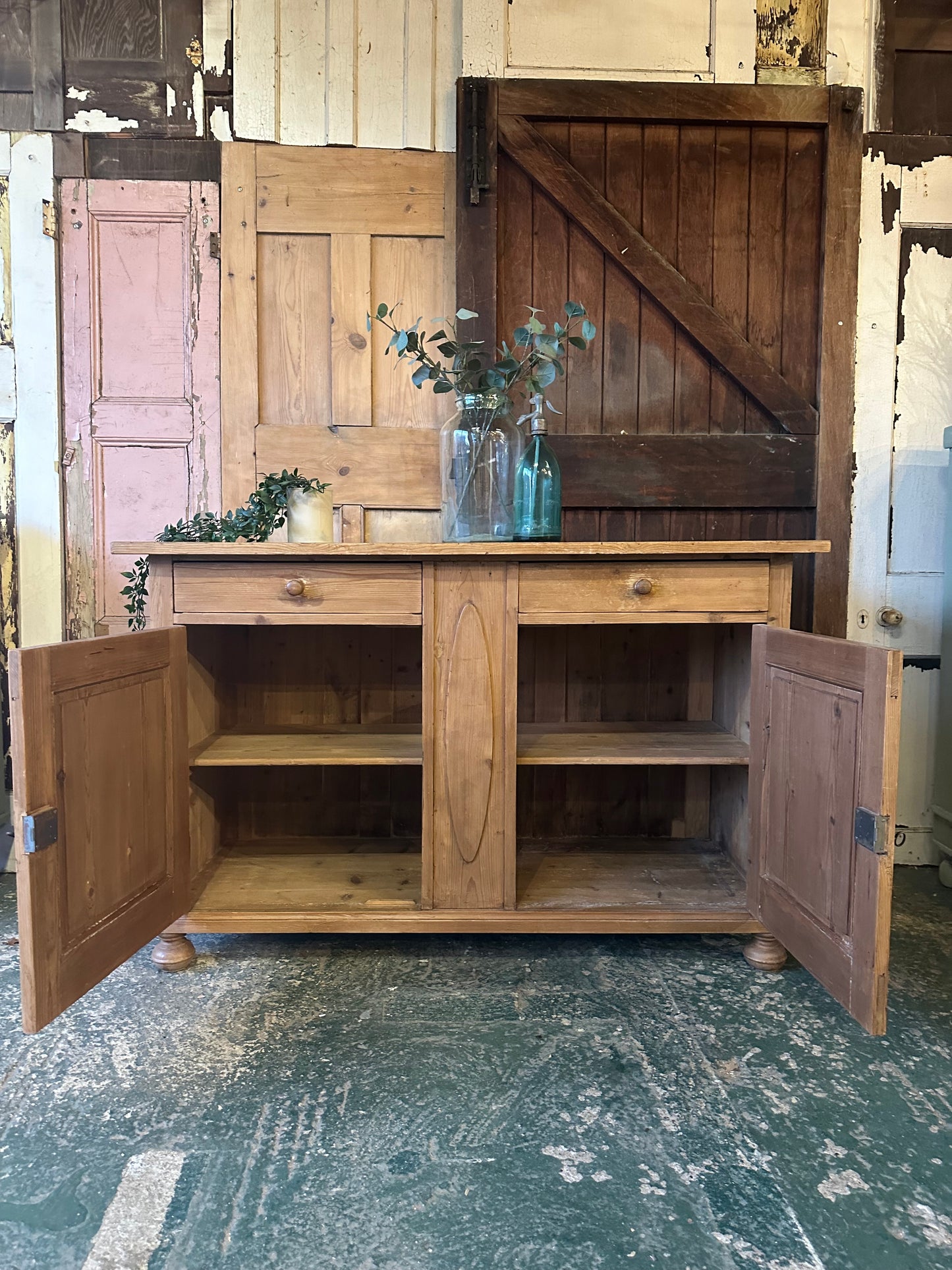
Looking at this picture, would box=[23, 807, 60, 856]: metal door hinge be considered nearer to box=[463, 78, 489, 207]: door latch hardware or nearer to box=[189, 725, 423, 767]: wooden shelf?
box=[189, 725, 423, 767]: wooden shelf

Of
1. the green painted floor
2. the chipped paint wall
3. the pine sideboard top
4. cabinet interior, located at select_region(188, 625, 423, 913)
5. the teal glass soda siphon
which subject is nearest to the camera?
the green painted floor

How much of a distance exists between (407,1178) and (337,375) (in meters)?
1.87

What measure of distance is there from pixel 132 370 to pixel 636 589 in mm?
1550

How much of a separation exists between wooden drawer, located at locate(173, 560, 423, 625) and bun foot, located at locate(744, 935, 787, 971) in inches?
41.1

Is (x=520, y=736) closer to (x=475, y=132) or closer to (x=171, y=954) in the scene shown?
(x=171, y=954)

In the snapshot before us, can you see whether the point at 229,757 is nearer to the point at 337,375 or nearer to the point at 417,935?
the point at 417,935

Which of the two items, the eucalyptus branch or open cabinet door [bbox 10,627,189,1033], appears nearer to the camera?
open cabinet door [bbox 10,627,189,1033]

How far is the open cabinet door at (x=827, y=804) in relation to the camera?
1.21 m

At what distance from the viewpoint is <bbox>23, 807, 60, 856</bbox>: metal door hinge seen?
1188 mm

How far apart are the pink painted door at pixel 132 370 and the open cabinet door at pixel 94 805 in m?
0.73

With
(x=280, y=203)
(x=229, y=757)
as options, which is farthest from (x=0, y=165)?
(x=229, y=757)

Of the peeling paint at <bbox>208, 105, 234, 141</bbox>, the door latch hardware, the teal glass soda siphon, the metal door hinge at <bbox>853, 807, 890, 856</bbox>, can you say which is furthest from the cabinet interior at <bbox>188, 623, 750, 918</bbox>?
the peeling paint at <bbox>208, 105, 234, 141</bbox>

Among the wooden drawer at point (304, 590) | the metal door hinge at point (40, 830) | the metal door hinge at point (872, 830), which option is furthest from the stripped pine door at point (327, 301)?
the metal door hinge at point (872, 830)

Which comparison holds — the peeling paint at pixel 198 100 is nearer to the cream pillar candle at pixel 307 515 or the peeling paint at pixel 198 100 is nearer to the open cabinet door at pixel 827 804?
the cream pillar candle at pixel 307 515
